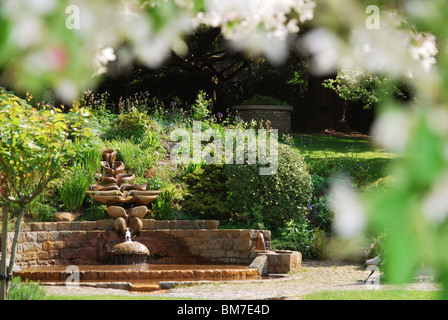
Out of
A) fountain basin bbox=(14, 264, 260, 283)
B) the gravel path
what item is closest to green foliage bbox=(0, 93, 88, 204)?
the gravel path

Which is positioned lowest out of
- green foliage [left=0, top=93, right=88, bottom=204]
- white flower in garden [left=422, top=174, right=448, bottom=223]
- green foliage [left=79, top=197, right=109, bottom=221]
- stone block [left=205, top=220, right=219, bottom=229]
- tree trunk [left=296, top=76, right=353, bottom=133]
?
stone block [left=205, top=220, right=219, bottom=229]

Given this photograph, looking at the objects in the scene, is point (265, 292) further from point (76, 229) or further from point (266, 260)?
point (76, 229)

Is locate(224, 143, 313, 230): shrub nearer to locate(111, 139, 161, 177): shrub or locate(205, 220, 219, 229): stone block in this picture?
locate(205, 220, 219, 229): stone block

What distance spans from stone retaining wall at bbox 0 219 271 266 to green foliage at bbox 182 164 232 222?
74 cm

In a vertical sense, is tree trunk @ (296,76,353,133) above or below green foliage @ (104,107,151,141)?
above

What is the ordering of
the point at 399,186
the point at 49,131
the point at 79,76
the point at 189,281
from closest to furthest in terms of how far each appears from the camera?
1. the point at 399,186
2. the point at 79,76
3. the point at 49,131
4. the point at 189,281

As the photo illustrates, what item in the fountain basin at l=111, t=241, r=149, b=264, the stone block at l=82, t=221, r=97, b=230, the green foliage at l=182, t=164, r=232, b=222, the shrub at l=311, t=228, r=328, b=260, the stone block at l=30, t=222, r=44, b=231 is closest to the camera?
the fountain basin at l=111, t=241, r=149, b=264

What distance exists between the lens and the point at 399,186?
0.89m

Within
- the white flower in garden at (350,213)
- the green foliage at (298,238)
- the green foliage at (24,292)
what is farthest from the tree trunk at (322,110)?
the white flower in garden at (350,213)

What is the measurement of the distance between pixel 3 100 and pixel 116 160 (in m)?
6.64

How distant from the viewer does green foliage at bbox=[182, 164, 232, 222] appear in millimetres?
10703

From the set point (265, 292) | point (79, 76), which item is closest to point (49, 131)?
point (265, 292)

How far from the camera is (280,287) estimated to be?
7.36m

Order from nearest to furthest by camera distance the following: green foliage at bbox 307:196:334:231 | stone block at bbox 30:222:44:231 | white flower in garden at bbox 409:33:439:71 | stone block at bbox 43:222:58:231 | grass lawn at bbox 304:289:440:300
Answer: white flower in garden at bbox 409:33:439:71
grass lawn at bbox 304:289:440:300
stone block at bbox 30:222:44:231
stone block at bbox 43:222:58:231
green foliage at bbox 307:196:334:231
